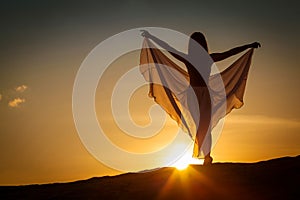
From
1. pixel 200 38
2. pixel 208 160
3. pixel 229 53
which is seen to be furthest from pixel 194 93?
pixel 208 160

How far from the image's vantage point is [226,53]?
14.0 m

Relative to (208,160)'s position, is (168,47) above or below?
above

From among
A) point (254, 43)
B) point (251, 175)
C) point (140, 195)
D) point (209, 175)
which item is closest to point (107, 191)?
point (140, 195)

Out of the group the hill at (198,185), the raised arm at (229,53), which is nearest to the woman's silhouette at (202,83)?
the raised arm at (229,53)

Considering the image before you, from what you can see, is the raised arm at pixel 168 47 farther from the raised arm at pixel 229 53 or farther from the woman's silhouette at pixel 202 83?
the raised arm at pixel 229 53

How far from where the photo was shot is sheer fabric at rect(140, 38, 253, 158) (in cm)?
1413

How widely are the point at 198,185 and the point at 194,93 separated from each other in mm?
2831

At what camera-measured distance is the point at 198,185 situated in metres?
12.5

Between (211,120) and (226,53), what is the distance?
6.01 ft

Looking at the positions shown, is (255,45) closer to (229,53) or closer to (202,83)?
(229,53)

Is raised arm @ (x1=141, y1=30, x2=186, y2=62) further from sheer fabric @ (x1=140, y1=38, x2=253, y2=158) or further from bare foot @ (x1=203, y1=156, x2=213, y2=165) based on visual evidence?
bare foot @ (x1=203, y1=156, x2=213, y2=165)

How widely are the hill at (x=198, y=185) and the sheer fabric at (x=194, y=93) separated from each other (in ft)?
3.28

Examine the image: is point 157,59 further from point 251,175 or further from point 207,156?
point 251,175

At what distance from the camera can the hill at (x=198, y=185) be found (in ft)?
38.9
